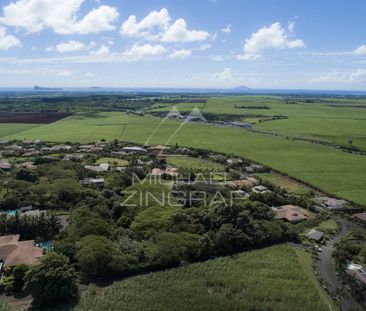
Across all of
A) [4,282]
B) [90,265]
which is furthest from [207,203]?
[4,282]

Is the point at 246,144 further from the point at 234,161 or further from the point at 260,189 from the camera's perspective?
the point at 260,189

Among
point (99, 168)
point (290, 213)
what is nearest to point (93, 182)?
point (99, 168)

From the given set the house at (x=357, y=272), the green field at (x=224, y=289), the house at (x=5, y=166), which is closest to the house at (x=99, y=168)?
the house at (x=5, y=166)

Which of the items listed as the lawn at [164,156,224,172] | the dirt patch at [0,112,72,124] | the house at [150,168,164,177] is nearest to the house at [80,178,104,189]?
the house at [150,168,164,177]

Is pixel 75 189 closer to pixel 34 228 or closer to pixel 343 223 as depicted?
pixel 34 228

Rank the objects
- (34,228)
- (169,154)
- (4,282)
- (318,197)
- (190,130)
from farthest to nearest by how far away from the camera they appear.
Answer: (190,130)
(169,154)
(318,197)
(34,228)
(4,282)

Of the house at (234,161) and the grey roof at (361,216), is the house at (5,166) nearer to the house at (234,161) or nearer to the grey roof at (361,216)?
the house at (234,161)
